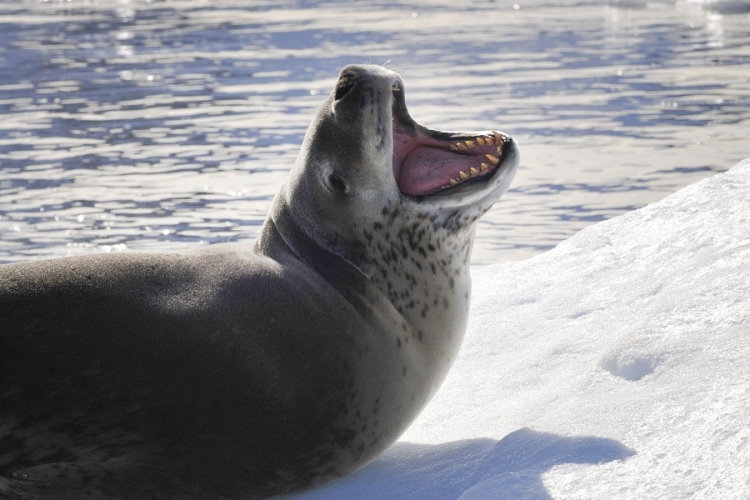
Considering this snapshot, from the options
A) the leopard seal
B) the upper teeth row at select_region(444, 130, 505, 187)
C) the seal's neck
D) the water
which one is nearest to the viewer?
the leopard seal

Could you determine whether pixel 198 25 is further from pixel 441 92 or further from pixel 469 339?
pixel 469 339

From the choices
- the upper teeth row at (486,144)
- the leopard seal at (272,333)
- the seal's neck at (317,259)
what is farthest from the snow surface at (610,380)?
the upper teeth row at (486,144)

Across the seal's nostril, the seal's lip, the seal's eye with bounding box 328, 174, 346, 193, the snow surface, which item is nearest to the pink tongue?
the seal's lip

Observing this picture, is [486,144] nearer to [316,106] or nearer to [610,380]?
[610,380]

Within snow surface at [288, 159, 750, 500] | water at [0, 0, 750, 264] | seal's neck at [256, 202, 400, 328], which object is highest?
seal's neck at [256, 202, 400, 328]

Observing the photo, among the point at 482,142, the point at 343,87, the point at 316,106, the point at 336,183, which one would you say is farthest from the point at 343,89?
the point at 316,106

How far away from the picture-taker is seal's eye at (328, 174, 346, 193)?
3828 mm

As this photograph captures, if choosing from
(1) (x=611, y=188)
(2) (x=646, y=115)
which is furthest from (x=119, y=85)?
(1) (x=611, y=188)

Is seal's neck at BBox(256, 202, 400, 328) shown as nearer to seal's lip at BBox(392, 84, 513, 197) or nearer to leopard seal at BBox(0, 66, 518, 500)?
leopard seal at BBox(0, 66, 518, 500)

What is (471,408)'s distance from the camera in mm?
4035

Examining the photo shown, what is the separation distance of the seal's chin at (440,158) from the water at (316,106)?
3.80 metres

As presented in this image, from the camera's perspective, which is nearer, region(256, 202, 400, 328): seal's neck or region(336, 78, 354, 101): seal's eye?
region(256, 202, 400, 328): seal's neck

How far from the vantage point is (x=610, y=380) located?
11.8 feet

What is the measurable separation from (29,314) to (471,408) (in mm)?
1506
